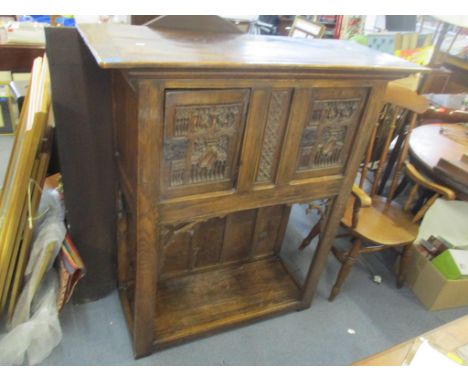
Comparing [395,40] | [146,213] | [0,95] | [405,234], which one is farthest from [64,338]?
[395,40]

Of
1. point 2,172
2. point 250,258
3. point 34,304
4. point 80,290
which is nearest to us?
point 34,304

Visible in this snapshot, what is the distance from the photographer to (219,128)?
1.02 metres

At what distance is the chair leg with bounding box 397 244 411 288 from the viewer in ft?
6.03

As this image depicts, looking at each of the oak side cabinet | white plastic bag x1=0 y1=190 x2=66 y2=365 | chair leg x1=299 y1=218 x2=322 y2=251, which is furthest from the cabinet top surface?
chair leg x1=299 y1=218 x2=322 y2=251

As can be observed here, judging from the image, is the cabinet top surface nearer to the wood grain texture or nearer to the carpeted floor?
the wood grain texture

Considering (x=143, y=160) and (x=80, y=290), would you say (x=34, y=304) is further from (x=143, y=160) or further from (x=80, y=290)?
(x=143, y=160)

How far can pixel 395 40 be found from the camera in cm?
267

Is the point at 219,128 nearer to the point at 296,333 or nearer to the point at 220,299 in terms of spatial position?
the point at 220,299

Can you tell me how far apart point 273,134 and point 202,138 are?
237 millimetres

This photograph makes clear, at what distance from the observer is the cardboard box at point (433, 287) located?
1761mm

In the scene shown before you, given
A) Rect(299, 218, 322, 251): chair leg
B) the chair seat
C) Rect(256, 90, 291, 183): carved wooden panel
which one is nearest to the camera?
Rect(256, 90, 291, 183): carved wooden panel

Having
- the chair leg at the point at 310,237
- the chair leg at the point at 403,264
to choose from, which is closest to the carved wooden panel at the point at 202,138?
the chair leg at the point at 310,237

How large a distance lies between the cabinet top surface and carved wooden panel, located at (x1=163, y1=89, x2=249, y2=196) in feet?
0.30

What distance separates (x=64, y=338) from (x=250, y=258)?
3.03 feet
